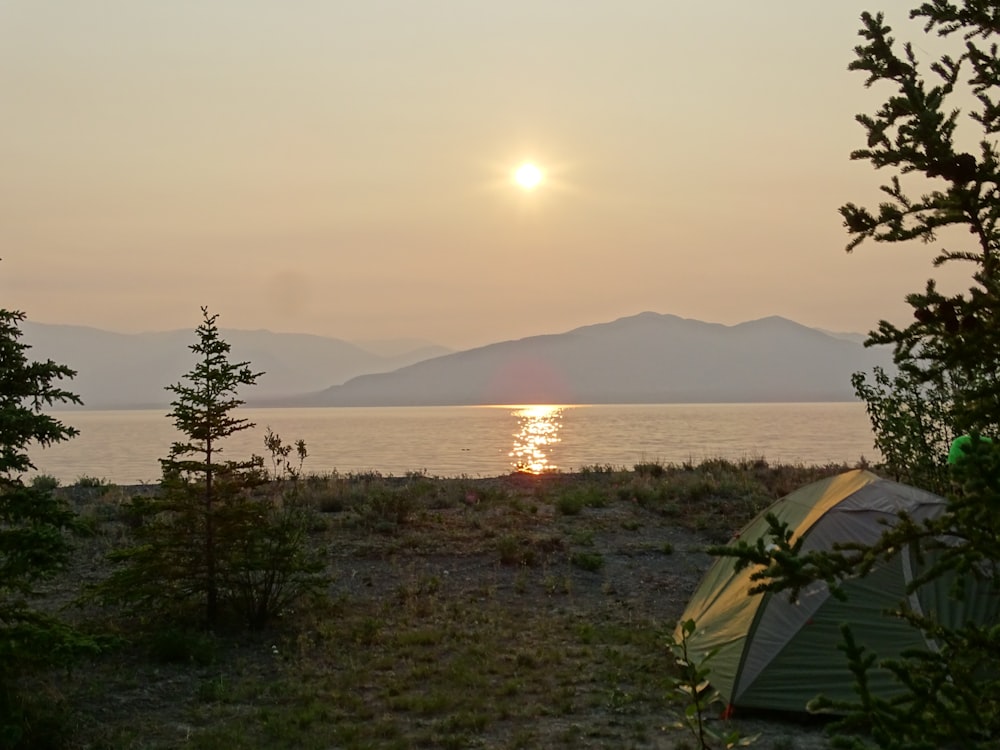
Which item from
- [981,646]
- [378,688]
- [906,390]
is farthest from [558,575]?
[981,646]

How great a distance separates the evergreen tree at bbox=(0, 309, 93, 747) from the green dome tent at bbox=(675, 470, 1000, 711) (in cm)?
562

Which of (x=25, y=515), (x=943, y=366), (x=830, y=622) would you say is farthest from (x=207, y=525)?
(x=943, y=366)

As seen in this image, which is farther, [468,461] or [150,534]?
[468,461]

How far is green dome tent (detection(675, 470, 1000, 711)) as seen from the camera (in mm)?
7789

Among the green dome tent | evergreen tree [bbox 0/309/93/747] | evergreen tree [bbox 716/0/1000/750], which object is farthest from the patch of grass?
evergreen tree [bbox 716/0/1000/750]

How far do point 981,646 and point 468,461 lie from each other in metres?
43.6

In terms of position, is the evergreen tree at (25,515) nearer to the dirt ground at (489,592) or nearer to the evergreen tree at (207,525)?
the dirt ground at (489,592)

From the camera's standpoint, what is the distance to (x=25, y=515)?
678 cm

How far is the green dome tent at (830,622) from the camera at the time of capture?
7789 millimetres

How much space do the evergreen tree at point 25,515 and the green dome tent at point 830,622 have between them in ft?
18.5

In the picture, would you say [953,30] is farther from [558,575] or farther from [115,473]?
[115,473]

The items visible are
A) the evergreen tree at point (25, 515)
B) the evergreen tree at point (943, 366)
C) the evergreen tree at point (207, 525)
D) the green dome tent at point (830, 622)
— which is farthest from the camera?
the evergreen tree at point (207, 525)

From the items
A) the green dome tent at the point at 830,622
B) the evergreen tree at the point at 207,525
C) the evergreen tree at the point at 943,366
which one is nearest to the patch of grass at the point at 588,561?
the evergreen tree at the point at 207,525

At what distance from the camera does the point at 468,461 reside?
1826 inches
